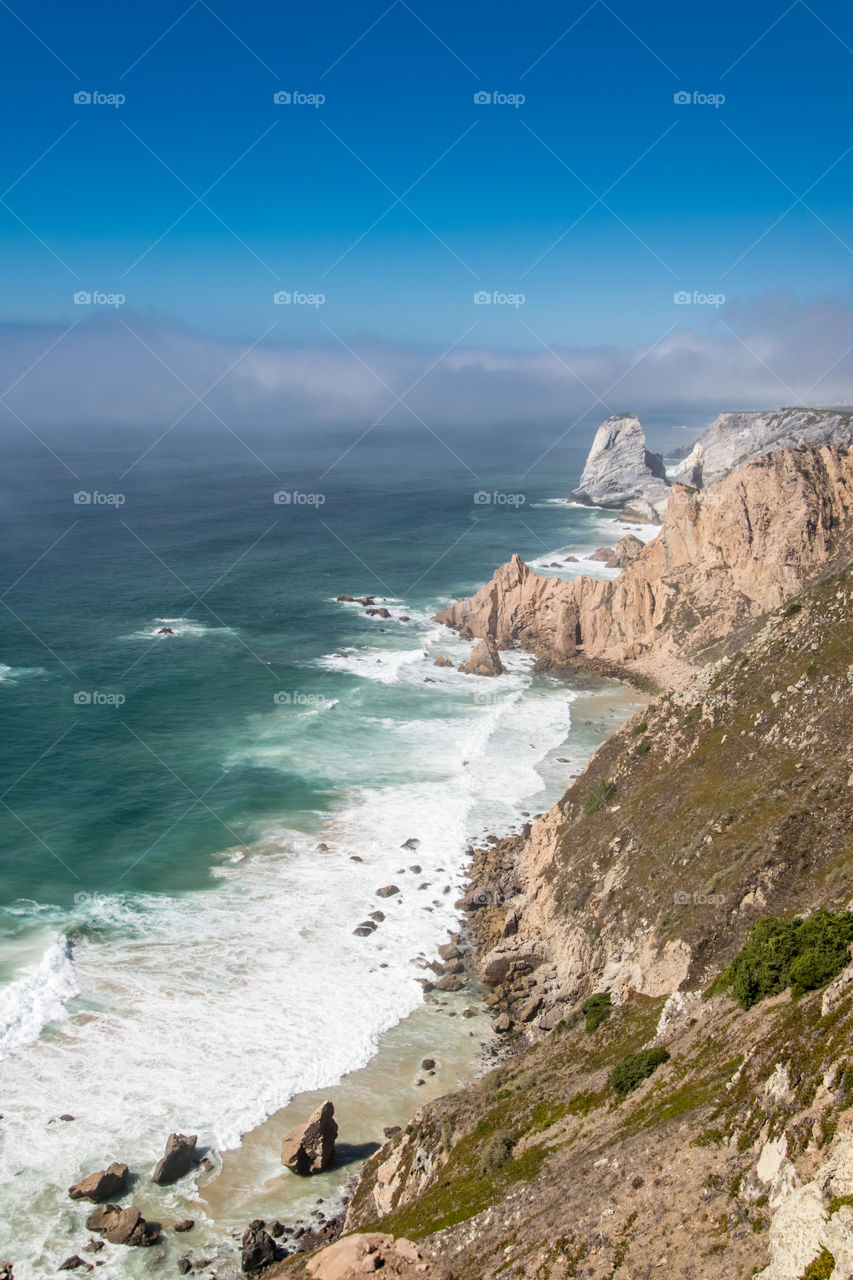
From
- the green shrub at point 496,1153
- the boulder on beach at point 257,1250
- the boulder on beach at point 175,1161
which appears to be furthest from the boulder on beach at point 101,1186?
the green shrub at point 496,1153

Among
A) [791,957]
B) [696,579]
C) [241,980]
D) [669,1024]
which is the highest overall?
[696,579]

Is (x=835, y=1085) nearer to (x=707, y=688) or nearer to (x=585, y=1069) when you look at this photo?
(x=585, y=1069)

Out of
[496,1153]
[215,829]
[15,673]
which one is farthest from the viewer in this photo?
[15,673]

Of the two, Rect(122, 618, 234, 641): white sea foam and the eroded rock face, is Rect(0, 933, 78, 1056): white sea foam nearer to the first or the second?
the eroded rock face

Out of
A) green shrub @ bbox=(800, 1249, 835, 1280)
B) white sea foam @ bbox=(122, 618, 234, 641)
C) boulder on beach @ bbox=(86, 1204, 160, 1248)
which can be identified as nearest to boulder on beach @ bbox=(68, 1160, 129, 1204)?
boulder on beach @ bbox=(86, 1204, 160, 1248)

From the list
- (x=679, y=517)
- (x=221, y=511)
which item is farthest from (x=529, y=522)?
(x=679, y=517)

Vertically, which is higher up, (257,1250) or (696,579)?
(696,579)

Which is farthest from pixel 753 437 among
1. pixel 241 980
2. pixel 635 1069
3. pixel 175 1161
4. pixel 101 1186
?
pixel 101 1186

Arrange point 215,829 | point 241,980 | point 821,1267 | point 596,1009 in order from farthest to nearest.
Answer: point 215,829 < point 241,980 < point 596,1009 < point 821,1267

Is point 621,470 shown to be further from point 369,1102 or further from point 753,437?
point 369,1102
